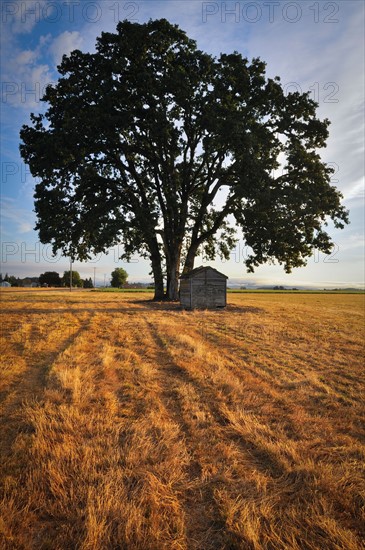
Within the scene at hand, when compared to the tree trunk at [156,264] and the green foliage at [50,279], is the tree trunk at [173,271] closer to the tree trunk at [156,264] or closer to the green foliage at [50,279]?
the tree trunk at [156,264]

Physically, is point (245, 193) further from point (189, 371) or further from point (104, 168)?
point (189, 371)

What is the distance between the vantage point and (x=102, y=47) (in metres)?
23.8

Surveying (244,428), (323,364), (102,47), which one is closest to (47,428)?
(244,428)

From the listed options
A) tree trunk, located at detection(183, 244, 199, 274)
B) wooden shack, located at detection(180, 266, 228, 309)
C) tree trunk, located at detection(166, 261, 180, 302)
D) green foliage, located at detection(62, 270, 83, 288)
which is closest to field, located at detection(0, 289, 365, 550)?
wooden shack, located at detection(180, 266, 228, 309)

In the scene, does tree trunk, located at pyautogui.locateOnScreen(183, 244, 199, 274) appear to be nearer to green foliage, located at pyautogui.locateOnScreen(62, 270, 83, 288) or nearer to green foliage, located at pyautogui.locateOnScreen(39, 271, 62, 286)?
green foliage, located at pyautogui.locateOnScreen(62, 270, 83, 288)

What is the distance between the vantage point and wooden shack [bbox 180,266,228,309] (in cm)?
2383

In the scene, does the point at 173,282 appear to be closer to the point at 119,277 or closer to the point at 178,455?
the point at 178,455

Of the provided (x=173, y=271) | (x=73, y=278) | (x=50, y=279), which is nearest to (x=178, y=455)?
(x=173, y=271)

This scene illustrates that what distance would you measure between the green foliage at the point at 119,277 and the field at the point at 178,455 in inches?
4252

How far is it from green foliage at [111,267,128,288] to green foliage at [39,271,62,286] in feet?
73.6

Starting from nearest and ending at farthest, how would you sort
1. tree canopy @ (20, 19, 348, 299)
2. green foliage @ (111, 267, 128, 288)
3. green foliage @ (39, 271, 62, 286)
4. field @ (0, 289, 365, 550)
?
field @ (0, 289, 365, 550)
tree canopy @ (20, 19, 348, 299)
green foliage @ (111, 267, 128, 288)
green foliage @ (39, 271, 62, 286)

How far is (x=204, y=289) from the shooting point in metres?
24.0

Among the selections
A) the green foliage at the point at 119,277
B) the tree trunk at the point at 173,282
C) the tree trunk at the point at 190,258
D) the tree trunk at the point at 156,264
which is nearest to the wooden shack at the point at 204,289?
the tree trunk at the point at 173,282

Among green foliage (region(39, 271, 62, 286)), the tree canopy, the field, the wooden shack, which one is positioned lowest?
the field
